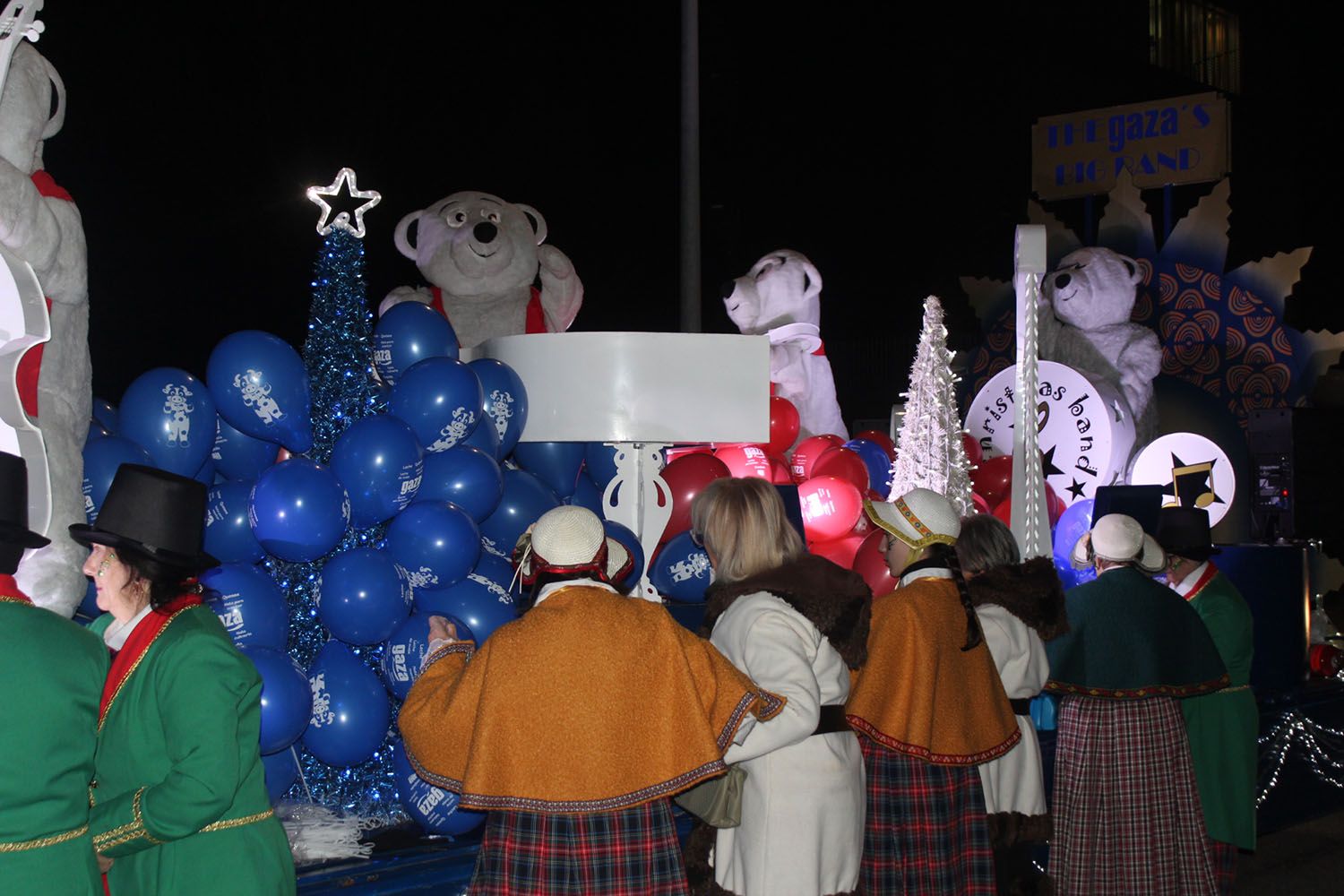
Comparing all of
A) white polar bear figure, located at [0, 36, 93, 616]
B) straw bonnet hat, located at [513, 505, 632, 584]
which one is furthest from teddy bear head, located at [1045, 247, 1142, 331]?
straw bonnet hat, located at [513, 505, 632, 584]

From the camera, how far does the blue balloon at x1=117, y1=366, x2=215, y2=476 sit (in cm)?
390

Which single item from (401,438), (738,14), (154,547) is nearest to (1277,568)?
(401,438)

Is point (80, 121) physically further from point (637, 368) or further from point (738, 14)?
point (738, 14)

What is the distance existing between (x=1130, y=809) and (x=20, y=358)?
3282 millimetres

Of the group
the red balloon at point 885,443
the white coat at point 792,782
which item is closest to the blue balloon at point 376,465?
the white coat at point 792,782

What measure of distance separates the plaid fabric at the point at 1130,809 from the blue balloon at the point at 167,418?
276 cm

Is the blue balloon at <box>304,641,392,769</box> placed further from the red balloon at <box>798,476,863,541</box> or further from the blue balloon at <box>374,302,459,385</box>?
the red balloon at <box>798,476,863,541</box>

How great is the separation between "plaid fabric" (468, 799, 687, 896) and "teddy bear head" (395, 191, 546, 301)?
5423mm

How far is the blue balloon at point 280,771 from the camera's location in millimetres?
3816

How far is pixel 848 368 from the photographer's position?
1994cm

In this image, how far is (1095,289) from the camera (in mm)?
10125

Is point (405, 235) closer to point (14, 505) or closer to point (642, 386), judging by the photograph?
point (642, 386)

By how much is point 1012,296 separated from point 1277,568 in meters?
4.81

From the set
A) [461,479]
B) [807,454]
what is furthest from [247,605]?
[807,454]
